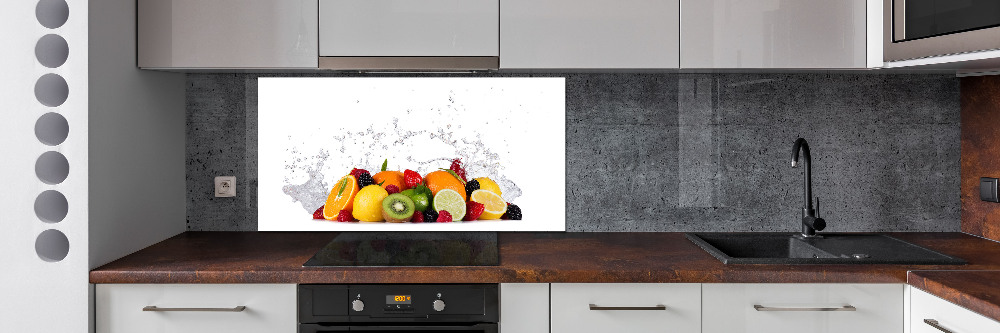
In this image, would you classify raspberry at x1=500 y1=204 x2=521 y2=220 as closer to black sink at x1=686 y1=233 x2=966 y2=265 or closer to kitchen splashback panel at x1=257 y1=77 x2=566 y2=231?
kitchen splashback panel at x1=257 y1=77 x2=566 y2=231

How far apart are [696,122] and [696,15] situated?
449mm

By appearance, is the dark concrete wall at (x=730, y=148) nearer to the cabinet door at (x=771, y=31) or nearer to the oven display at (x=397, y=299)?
the cabinet door at (x=771, y=31)

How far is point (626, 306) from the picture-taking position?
170 centimetres

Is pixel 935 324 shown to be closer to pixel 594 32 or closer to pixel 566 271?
pixel 566 271

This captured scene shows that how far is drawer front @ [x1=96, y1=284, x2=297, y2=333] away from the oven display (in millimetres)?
226

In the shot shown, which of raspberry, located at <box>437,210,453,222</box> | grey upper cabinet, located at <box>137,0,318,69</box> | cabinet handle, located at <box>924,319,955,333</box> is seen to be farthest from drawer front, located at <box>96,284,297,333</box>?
cabinet handle, located at <box>924,319,955,333</box>

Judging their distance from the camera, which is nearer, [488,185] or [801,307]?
[801,307]

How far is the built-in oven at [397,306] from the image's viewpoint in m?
1.69

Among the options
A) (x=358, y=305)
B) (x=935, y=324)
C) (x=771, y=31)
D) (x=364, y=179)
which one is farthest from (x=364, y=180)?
(x=935, y=324)

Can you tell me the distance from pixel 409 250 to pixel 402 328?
0.29m

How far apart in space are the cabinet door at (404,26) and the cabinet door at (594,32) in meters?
0.08

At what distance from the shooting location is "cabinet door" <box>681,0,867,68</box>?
1.97 metres
